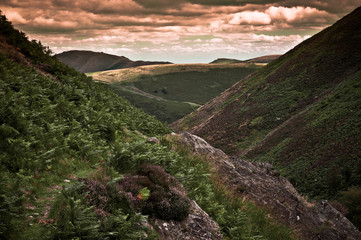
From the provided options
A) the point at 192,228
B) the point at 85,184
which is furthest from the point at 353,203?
the point at 85,184

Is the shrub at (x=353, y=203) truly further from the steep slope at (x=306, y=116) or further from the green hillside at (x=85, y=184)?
the green hillside at (x=85, y=184)

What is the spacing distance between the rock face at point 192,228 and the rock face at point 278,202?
17.3 feet

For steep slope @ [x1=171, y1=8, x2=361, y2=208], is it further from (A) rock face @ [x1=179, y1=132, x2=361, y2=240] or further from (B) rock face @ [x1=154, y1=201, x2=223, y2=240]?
(B) rock face @ [x1=154, y1=201, x2=223, y2=240]

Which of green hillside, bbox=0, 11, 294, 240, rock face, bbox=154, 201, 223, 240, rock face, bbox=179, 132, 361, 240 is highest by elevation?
green hillside, bbox=0, 11, 294, 240

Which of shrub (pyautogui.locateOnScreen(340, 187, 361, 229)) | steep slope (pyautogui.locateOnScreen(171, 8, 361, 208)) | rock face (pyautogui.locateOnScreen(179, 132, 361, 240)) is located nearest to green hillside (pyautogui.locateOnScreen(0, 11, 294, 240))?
rock face (pyautogui.locateOnScreen(179, 132, 361, 240))

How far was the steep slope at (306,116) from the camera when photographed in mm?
35094

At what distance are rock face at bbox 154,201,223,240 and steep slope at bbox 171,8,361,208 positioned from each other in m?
29.7

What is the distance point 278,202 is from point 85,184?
33.6 feet

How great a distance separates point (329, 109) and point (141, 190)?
170 feet

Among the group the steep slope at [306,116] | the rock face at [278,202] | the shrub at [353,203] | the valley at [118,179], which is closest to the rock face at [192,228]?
the valley at [118,179]

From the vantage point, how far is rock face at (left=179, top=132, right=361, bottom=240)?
12016mm

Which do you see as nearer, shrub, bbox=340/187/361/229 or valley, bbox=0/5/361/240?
valley, bbox=0/5/361/240

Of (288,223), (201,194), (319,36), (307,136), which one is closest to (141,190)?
(201,194)

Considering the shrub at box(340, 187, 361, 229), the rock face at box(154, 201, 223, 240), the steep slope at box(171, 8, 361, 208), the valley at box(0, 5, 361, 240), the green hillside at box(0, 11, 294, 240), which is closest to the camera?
the green hillside at box(0, 11, 294, 240)
